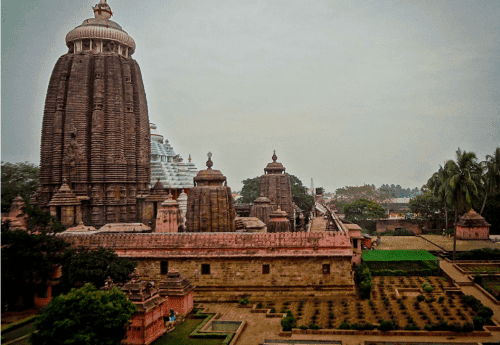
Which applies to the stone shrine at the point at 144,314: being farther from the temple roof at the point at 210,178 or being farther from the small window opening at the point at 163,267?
the temple roof at the point at 210,178

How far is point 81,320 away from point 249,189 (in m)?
53.0

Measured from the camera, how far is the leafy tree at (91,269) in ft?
54.5

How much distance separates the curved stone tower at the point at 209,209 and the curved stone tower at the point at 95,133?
868cm

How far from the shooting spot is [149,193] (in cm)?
3053

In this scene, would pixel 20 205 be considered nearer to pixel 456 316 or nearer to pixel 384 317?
pixel 384 317

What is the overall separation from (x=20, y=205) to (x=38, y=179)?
1621 cm

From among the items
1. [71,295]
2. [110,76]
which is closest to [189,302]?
[71,295]

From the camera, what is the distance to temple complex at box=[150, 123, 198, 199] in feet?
153

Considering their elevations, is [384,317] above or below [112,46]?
below

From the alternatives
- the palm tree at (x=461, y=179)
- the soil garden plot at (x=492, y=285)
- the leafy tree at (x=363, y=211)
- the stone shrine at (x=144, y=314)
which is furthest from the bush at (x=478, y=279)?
the leafy tree at (x=363, y=211)

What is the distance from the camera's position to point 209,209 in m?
22.2

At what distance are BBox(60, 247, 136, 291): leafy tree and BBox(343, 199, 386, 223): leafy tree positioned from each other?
40.9m

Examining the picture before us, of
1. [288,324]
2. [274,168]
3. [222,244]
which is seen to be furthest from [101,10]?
[288,324]

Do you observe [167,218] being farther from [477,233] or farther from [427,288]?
[477,233]
